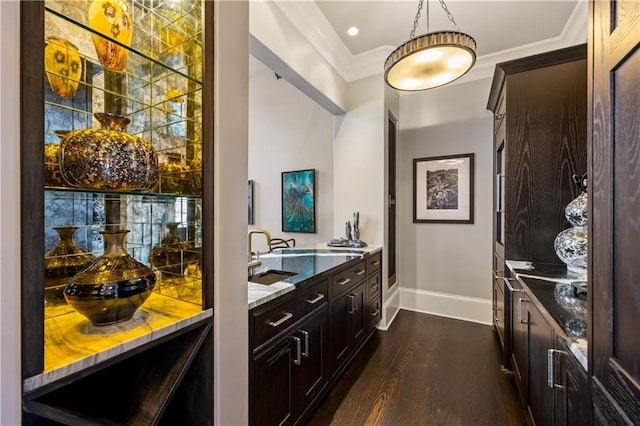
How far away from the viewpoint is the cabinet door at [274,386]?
1.35 meters

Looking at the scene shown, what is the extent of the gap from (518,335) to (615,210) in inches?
65.8

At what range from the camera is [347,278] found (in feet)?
7.74

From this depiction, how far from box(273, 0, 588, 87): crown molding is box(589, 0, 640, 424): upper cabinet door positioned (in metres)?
2.11

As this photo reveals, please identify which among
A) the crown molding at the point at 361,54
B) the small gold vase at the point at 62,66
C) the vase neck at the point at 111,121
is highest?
the crown molding at the point at 361,54

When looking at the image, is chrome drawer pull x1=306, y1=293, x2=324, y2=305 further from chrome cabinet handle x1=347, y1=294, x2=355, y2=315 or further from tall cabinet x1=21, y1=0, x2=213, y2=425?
tall cabinet x1=21, y1=0, x2=213, y2=425

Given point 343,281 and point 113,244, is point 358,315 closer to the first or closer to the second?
point 343,281

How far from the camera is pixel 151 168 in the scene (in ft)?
2.94

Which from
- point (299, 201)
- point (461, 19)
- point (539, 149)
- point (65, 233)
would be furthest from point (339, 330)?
point (461, 19)

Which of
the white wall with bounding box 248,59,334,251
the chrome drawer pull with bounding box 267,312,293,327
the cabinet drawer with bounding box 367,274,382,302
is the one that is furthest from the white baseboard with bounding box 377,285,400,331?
the chrome drawer pull with bounding box 267,312,293,327

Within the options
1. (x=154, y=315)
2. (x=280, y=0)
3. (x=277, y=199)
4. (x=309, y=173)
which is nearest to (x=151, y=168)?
(x=154, y=315)

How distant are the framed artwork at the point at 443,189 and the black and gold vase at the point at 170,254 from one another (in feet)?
10.7

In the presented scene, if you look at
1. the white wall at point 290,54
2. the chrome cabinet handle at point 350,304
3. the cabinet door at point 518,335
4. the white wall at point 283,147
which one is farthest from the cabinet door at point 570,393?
the white wall at point 283,147

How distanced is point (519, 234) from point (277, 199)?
3.17 metres

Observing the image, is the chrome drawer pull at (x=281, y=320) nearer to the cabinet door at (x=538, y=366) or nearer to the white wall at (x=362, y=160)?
the cabinet door at (x=538, y=366)
